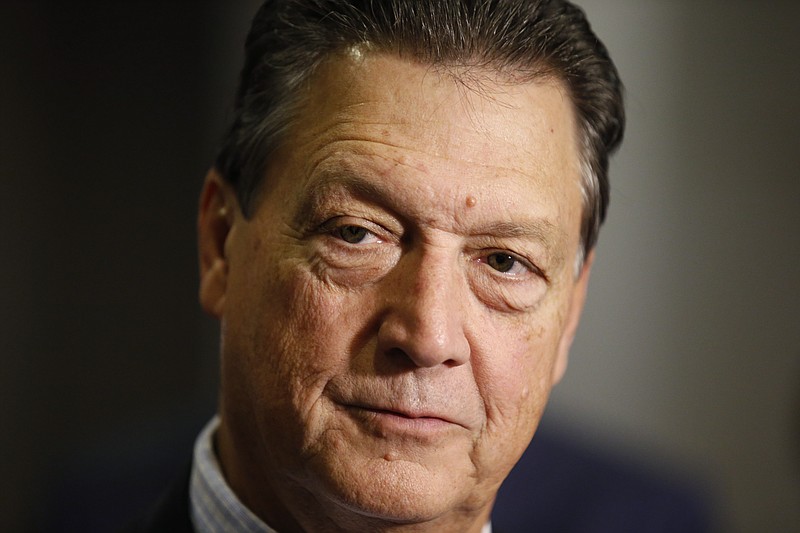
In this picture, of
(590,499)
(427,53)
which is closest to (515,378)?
(427,53)

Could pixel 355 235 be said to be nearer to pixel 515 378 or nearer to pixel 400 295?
pixel 400 295

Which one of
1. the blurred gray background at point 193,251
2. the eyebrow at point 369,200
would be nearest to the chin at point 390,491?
the eyebrow at point 369,200

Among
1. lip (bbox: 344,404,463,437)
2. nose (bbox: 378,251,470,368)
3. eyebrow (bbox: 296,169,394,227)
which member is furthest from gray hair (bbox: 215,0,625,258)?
lip (bbox: 344,404,463,437)

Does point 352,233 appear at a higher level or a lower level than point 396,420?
higher

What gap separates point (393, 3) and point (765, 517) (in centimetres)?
372

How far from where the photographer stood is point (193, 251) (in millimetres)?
5605

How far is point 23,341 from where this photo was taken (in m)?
5.25

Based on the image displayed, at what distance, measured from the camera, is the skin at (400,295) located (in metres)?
1.87

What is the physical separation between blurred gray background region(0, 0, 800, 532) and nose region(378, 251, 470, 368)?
2851 mm

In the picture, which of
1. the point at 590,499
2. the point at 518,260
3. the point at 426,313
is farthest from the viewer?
the point at 590,499

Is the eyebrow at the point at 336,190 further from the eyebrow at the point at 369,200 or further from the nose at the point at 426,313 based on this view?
the nose at the point at 426,313

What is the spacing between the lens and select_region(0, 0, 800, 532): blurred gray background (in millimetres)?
4770

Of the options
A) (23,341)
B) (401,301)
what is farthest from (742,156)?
(23,341)

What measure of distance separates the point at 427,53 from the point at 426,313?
21.1 inches
